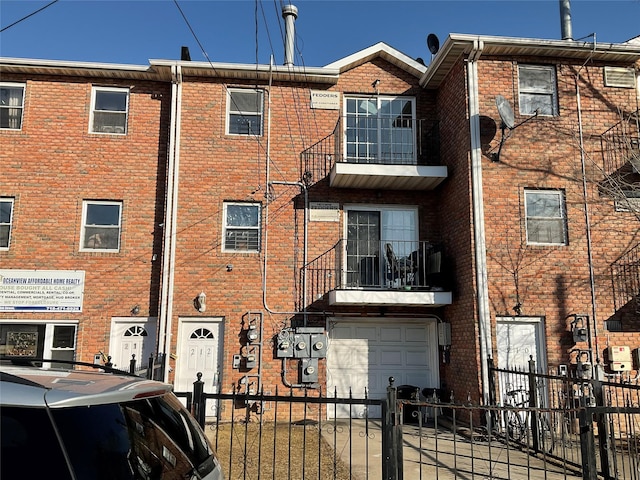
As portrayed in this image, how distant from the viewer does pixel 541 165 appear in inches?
405

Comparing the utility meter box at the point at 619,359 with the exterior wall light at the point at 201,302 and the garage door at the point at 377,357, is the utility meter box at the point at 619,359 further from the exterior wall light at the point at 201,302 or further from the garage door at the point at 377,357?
the exterior wall light at the point at 201,302

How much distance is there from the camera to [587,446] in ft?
16.8

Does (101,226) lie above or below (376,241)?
above

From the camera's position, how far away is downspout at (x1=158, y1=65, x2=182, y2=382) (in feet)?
34.7

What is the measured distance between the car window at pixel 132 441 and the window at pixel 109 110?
10393 mm

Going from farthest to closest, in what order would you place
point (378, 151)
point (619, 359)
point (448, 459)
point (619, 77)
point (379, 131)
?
point (378, 151) → point (379, 131) → point (619, 77) → point (619, 359) → point (448, 459)

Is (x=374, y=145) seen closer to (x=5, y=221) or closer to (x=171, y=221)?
(x=171, y=221)

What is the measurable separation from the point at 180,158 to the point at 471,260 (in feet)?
Result: 23.2

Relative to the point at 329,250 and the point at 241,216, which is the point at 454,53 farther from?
the point at 241,216

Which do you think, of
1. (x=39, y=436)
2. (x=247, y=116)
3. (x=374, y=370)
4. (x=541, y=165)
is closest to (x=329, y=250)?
(x=374, y=370)

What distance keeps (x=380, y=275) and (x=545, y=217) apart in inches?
149

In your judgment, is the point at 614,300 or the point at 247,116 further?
the point at 247,116

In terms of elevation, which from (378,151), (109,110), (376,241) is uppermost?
(109,110)

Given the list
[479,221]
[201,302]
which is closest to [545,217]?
[479,221]
